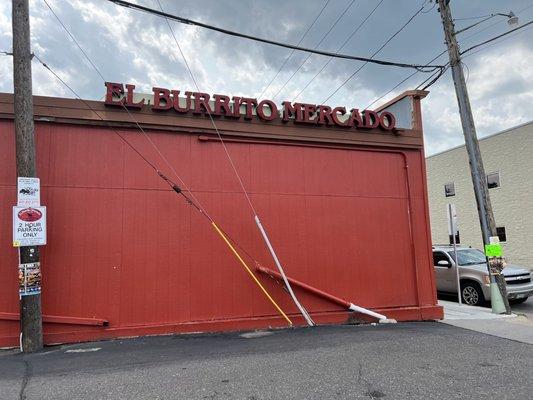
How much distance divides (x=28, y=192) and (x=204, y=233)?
3.12 metres

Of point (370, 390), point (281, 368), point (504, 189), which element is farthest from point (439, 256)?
point (504, 189)

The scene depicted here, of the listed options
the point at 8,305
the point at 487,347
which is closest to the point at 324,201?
the point at 487,347

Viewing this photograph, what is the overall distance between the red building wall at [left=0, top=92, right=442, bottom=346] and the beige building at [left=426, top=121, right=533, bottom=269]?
48.8 feet

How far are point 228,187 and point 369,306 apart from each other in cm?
397

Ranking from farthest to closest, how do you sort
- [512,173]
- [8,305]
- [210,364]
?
[512,173] < [8,305] < [210,364]

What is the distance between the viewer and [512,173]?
2277cm

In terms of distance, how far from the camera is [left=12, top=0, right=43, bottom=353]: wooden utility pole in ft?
23.4

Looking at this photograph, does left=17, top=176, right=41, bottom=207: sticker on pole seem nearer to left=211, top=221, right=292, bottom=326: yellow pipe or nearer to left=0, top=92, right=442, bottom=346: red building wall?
left=0, top=92, right=442, bottom=346: red building wall

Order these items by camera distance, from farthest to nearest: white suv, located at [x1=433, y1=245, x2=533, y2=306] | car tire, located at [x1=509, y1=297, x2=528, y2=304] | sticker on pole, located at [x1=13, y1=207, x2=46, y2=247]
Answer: car tire, located at [x1=509, y1=297, x2=528, y2=304]
white suv, located at [x1=433, y1=245, x2=533, y2=306]
sticker on pole, located at [x1=13, y1=207, x2=46, y2=247]

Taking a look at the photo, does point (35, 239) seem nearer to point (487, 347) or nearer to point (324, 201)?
point (324, 201)

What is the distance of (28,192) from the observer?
7.17 metres

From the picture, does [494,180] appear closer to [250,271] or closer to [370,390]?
[250,271]

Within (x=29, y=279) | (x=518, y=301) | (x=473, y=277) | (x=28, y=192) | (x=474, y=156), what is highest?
(x=474, y=156)

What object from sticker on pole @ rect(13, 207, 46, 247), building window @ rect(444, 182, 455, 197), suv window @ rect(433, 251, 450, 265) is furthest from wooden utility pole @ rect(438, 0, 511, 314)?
building window @ rect(444, 182, 455, 197)
